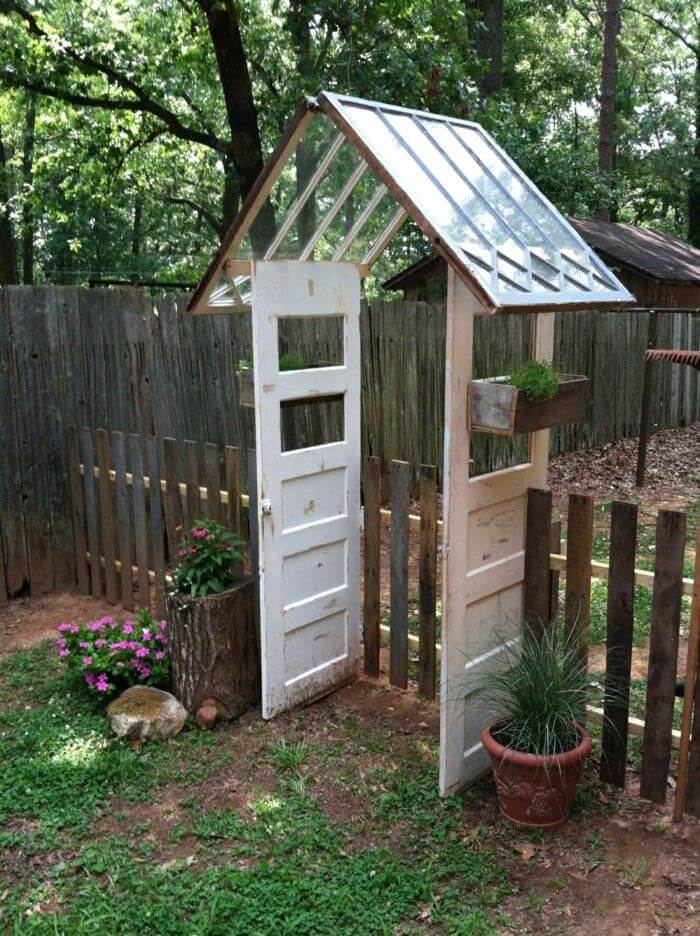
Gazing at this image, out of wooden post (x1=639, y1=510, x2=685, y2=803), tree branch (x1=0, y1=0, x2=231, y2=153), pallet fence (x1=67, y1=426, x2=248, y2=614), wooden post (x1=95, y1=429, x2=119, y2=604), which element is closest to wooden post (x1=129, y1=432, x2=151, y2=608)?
pallet fence (x1=67, y1=426, x2=248, y2=614)

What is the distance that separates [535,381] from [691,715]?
1459mm

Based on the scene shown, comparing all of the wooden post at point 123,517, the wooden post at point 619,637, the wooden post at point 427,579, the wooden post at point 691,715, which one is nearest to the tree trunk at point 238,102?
the wooden post at point 123,517

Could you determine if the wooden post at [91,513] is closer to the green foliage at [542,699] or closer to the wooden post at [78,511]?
the wooden post at [78,511]

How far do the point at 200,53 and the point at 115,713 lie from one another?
11.2 meters

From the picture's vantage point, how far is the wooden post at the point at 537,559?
3.68 meters

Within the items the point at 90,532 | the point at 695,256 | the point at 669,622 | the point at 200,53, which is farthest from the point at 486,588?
the point at 695,256

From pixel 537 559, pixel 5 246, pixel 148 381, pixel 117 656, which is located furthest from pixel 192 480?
pixel 5 246

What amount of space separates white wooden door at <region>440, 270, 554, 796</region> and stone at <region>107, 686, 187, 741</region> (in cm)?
142

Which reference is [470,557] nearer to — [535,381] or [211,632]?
[535,381]

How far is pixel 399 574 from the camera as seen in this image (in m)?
4.39

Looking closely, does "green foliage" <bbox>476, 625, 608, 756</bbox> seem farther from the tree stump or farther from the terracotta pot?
the tree stump

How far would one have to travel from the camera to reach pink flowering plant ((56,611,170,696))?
14.2 ft

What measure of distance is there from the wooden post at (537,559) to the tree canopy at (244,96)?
1.97 m

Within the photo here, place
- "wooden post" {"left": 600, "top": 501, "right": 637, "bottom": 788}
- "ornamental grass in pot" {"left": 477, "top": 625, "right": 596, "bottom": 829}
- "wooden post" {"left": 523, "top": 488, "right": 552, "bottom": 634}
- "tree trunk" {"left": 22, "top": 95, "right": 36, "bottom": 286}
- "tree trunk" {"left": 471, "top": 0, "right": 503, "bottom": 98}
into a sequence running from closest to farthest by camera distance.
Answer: "ornamental grass in pot" {"left": 477, "top": 625, "right": 596, "bottom": 829} < "wooden post" {"left": 600, "top": 501, "right": 637, "bottom": 788} < "wooden post" {"left": 523, "top": 488, "right": 552, "bottom": 634} < "tree trunk" {"left": 471, "top": 0, "right": 503, "bottom": 98} < "tree trunk" {"left": 22, "top": 95, "right": 36, "bottom": 286}
